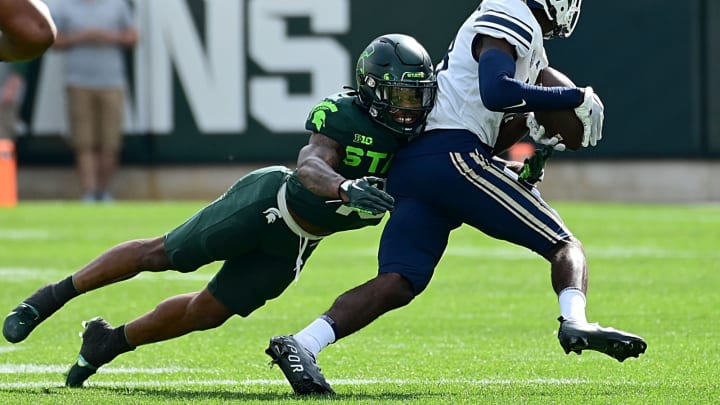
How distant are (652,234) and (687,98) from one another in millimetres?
3536

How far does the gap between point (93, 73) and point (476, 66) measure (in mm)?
10301

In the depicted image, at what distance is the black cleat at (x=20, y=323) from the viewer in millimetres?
5688

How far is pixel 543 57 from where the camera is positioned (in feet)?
18.4

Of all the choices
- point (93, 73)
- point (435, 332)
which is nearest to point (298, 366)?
point (435, 332)

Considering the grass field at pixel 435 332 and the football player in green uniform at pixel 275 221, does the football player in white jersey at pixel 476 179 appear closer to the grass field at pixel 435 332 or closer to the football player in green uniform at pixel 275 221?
the football player in green uniform at pixel 275 221

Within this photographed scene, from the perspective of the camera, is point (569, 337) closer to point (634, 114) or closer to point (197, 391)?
point (197, 391)

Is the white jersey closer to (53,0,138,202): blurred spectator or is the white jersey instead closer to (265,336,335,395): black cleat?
(265,336,335,395): black cleat

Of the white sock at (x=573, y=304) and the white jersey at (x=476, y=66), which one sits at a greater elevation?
the white jersey at (x=476, y=66)

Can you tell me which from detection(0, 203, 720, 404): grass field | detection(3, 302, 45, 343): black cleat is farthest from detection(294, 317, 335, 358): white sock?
detection(3, 302, 45, 343): black cleat

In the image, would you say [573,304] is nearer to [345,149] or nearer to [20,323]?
[345,149]

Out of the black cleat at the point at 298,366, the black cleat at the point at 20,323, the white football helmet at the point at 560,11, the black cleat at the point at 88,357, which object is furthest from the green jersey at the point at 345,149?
the black cleat at the point at 20,323

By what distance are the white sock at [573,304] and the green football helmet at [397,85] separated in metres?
0.82

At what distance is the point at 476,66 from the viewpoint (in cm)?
559

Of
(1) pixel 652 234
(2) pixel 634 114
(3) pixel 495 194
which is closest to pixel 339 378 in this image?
(3) pixel 495 194
